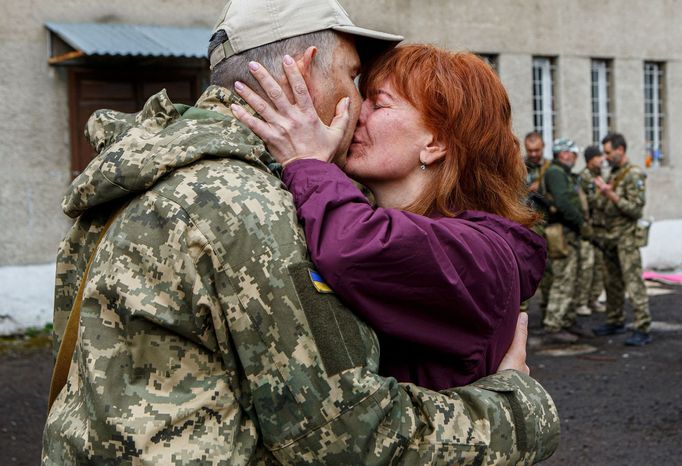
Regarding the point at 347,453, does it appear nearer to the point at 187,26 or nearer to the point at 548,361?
the point at 548,361

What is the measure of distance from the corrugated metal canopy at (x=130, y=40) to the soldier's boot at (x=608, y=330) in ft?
17.0

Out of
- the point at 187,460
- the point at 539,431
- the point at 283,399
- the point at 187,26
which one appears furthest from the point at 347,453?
the point at 187,26

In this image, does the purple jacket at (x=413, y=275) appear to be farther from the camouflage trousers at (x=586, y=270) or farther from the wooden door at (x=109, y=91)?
the wooden door at (x=109, y=91)

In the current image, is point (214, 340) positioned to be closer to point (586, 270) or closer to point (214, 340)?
point (214, 340)

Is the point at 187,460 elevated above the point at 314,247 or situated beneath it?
situated beneath

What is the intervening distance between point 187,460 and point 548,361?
23.3 feet

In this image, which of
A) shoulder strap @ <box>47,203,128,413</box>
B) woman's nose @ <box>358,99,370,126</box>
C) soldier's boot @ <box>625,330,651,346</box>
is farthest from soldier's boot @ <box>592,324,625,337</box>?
shoulder strap @ <box>47,203,128,413</box>

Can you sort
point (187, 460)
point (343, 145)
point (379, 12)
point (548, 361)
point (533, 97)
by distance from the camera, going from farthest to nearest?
point (533, 97)
point (379, 12)
point (548, 361)
point (343, 145)
point (187, 460)

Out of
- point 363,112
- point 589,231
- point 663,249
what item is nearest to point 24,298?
point 589,231

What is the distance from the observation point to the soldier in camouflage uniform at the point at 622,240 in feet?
31.1

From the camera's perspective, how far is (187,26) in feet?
38.2

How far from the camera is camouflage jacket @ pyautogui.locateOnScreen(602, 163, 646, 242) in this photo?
380 inches

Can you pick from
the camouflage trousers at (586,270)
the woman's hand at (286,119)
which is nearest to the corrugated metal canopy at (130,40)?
the camouflage trousers at (586,270)

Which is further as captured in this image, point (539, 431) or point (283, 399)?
point (539, 431)
